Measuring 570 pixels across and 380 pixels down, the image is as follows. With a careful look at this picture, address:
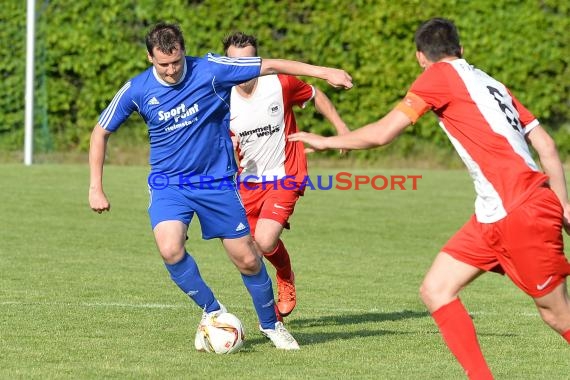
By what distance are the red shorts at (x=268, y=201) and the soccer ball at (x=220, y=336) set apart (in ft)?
4.80

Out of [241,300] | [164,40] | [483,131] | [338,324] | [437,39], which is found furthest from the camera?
[241,300]

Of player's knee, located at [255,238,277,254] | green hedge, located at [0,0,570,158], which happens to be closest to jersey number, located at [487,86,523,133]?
player's knee, located at [255,238,277,254]

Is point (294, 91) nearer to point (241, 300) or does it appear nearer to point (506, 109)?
point (241, 300)

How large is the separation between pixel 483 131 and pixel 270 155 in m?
3.18

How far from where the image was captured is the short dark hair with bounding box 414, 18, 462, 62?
579 centimetres

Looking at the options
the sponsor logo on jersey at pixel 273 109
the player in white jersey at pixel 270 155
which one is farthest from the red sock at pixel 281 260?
the sponsor logo on jersey at pixel 273 109

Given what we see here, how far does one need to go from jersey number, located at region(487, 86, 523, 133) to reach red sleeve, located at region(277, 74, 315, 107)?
3.10 m

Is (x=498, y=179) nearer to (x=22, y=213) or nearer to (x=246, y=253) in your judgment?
(x=246, y=253)

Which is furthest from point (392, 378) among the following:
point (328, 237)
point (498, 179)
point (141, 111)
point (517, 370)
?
point (328, 237)

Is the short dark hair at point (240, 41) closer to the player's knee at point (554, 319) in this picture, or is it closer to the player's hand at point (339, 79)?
the player's hand at point (339, 79)

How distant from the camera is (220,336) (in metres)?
6.99

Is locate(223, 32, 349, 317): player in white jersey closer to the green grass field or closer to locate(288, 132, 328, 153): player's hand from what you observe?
the green grass field

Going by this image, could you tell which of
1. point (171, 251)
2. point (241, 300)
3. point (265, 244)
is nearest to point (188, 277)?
point (171, 251)

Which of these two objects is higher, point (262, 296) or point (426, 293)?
point (426, 293)
